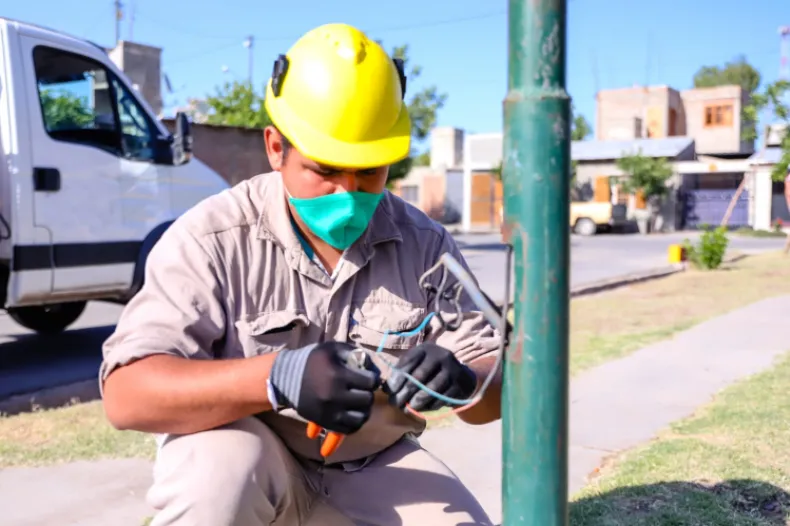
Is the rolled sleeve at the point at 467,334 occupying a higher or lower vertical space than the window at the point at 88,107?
lower

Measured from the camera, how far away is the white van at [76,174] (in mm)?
5504

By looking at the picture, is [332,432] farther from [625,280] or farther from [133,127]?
[625,280]

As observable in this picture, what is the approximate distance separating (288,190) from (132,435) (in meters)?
2.55

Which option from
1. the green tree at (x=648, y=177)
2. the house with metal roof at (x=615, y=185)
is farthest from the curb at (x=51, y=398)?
the house with metal roof at (x=615, y=185)

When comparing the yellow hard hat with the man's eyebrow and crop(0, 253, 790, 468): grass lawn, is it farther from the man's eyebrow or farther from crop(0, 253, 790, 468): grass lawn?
crop(0, 253, 790, 468): grass lawn

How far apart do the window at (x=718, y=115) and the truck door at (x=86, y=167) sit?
47577 mm

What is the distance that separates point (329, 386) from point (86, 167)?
15.6 feet

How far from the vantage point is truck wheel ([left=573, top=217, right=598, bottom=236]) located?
33772 millimetres

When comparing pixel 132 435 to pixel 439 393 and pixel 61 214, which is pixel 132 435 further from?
pixel 439 393

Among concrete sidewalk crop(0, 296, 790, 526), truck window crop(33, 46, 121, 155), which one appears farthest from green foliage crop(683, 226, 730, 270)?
truck window crop(33, 46, 121, 155)

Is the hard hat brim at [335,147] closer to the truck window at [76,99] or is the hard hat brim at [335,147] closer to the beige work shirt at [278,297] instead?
the beige work shirt at [278,297]

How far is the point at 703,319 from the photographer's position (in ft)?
28.9

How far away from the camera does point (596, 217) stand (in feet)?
110

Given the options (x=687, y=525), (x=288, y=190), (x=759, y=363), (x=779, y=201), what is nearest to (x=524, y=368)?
(x=288, y=190)
